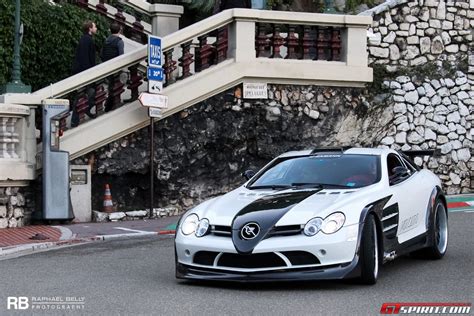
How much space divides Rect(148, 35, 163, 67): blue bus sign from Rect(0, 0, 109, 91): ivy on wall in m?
3.59

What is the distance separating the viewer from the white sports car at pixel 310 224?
10523 millimetres

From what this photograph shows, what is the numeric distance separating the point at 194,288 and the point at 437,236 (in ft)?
11.7

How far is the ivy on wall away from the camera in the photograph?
70.5ft

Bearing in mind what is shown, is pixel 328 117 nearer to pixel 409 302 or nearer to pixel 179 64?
pixel 179 64

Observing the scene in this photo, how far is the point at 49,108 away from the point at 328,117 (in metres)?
6.01

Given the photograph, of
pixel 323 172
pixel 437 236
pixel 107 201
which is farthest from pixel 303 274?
pixel 107 201

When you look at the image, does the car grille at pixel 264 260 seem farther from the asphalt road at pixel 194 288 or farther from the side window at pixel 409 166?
the side window at pixel 409 166

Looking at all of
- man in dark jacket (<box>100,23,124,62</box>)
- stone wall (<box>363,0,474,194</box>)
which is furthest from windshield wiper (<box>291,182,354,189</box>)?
stone wall (<box>363,0,474,194</box>)

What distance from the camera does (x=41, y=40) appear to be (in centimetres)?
2197

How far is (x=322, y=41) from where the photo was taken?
21594mm

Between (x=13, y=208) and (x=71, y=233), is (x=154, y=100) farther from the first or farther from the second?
(x=71, y=233)

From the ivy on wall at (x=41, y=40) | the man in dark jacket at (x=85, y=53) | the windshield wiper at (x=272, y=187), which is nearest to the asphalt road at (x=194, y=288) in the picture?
the windshield wiper at (x=272, y=187)

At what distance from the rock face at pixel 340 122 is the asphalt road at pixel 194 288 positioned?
5913 mm

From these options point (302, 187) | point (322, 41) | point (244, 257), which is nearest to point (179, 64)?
point (322, 41)
